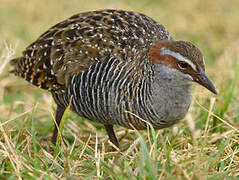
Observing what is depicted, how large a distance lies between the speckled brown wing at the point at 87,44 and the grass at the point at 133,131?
353 millimetres

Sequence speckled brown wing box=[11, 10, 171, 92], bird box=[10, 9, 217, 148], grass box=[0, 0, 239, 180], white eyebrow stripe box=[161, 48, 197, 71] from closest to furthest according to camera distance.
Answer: grass box=[0, 0, 239, 180]
white eyebrow stripe box=[161, 48, 197, 71]
bird box=[10, 9, 217, 148]
speckled brown wing box=[11, 10, 171, 92]

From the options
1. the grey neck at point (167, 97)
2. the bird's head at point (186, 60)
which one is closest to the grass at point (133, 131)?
the grey neck at point (167, 97)

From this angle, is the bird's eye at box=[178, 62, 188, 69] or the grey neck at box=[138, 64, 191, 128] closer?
the bird's eye at box=[178, 62, 188, 69]

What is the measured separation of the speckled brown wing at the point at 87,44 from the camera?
5160 mm

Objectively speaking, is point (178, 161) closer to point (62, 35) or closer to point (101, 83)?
point (101, 83)

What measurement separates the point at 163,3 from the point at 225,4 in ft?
5.22

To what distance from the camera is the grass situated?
165 inches

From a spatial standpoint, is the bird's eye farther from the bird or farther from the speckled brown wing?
the speckled brown wing

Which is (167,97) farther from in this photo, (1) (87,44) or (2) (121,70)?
(1) (87,44)

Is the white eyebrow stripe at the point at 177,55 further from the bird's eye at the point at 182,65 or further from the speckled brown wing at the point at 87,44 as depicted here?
the speckled brown wing at the point at 87,44

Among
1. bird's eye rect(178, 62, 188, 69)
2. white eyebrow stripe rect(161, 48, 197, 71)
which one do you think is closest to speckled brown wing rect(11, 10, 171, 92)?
white eyebrow stripe rect(161, 48, 197, 71)

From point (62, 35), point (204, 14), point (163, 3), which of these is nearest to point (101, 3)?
point (163, 3)

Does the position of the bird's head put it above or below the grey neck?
above

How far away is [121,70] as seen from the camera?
502 cm
